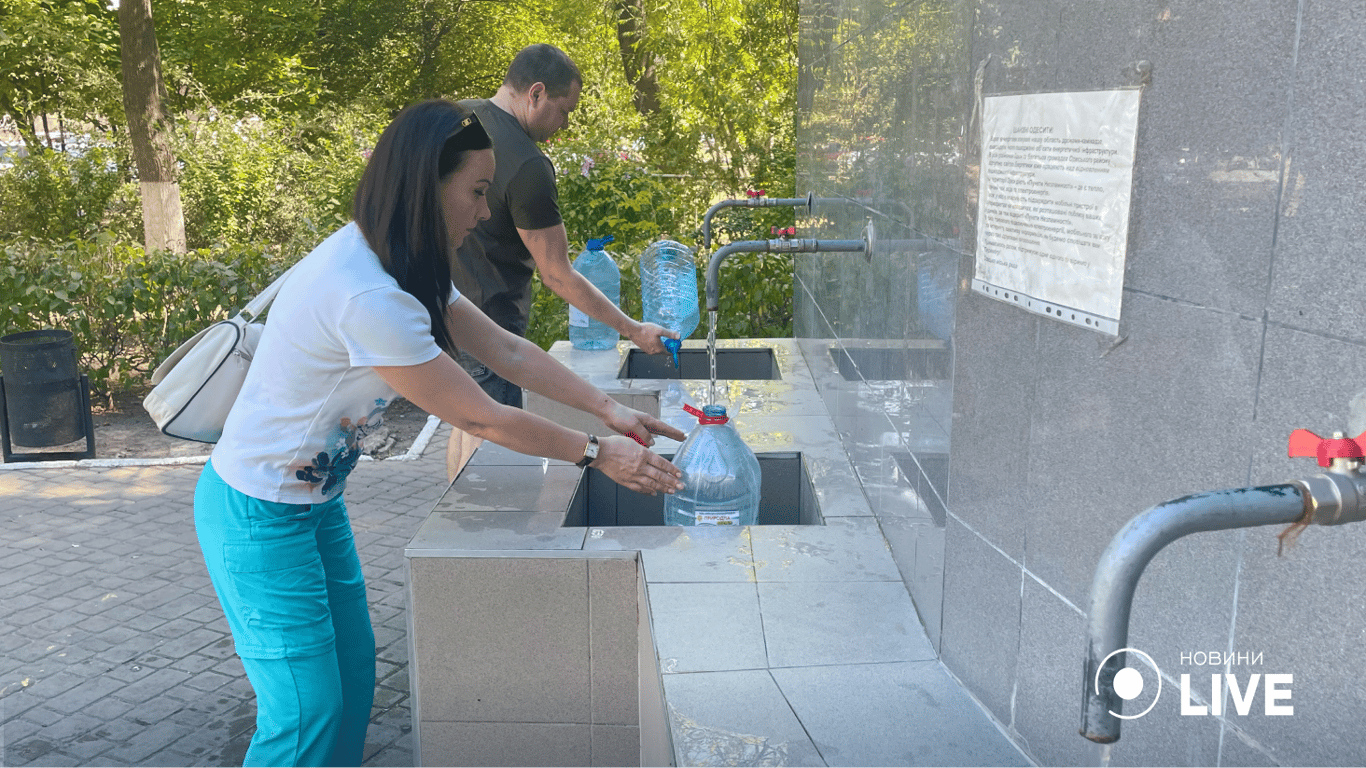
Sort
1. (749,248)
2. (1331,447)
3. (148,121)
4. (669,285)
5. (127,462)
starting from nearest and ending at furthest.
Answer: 1. (1331,447)
2. (749,248)
3. (669,285)
4. (127,462)
5. (148,121)

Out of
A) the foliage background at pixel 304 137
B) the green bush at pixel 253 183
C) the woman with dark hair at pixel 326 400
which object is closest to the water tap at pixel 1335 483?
the woman with dark hair at pixel 326 400

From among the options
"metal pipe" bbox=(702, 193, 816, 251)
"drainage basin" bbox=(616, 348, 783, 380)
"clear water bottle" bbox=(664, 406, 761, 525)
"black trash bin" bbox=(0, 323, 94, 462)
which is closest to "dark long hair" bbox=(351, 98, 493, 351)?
"clear water bottle" bbox=(664, 406, 761, 525)

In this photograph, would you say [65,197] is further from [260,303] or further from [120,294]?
[260,303]

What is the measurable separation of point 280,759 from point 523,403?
2213 millimetres

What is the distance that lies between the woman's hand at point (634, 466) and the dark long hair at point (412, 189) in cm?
69

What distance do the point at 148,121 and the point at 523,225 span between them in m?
12.3

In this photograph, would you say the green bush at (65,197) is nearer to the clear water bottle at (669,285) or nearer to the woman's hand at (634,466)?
the clear water bottle at (669,285)

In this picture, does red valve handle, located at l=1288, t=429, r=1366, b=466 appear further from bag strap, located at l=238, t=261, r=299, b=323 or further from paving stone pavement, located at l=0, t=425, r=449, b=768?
paving stone pavement, located at l=0, t=425, r=449, b=768

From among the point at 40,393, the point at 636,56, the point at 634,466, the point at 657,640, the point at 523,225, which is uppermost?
the point at 636,56

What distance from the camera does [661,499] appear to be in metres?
4.14

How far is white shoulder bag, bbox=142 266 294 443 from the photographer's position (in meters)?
2.80

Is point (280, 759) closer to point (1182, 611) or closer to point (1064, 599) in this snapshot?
point (1064, 599)

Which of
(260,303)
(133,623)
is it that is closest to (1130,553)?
(260,303)

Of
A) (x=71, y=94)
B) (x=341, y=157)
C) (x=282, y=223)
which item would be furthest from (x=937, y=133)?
(x=71, y=94)
